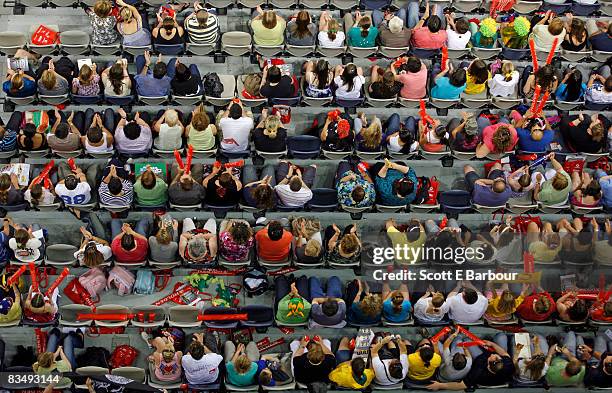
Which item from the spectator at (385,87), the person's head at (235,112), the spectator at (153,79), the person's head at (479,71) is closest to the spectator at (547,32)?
the person's head at (479,71)

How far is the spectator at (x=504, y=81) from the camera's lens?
1120 centimetres

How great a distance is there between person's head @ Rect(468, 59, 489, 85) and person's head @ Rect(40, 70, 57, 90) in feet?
17.9

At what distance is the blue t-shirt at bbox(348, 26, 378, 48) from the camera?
11016mm

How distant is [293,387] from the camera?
9.79 m

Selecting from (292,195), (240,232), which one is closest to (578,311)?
(292,195)

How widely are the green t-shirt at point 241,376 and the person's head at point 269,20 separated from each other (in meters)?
4.35

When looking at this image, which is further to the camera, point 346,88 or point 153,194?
point 346,88

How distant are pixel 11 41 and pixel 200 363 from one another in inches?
197

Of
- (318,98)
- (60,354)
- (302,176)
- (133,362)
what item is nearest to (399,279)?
(302,176)

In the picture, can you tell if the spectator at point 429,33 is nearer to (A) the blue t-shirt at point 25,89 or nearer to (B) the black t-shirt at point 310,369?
(B) the black t-shirt at point 310,369

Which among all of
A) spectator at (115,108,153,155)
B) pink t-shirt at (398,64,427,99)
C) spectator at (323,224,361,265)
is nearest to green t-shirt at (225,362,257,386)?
spectator at (323,224,361,265)

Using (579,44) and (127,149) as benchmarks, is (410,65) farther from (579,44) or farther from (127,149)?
(127,149)

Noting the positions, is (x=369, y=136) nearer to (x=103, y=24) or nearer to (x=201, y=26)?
(x=201, y=26)

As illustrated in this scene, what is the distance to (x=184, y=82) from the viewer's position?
10648 mm
